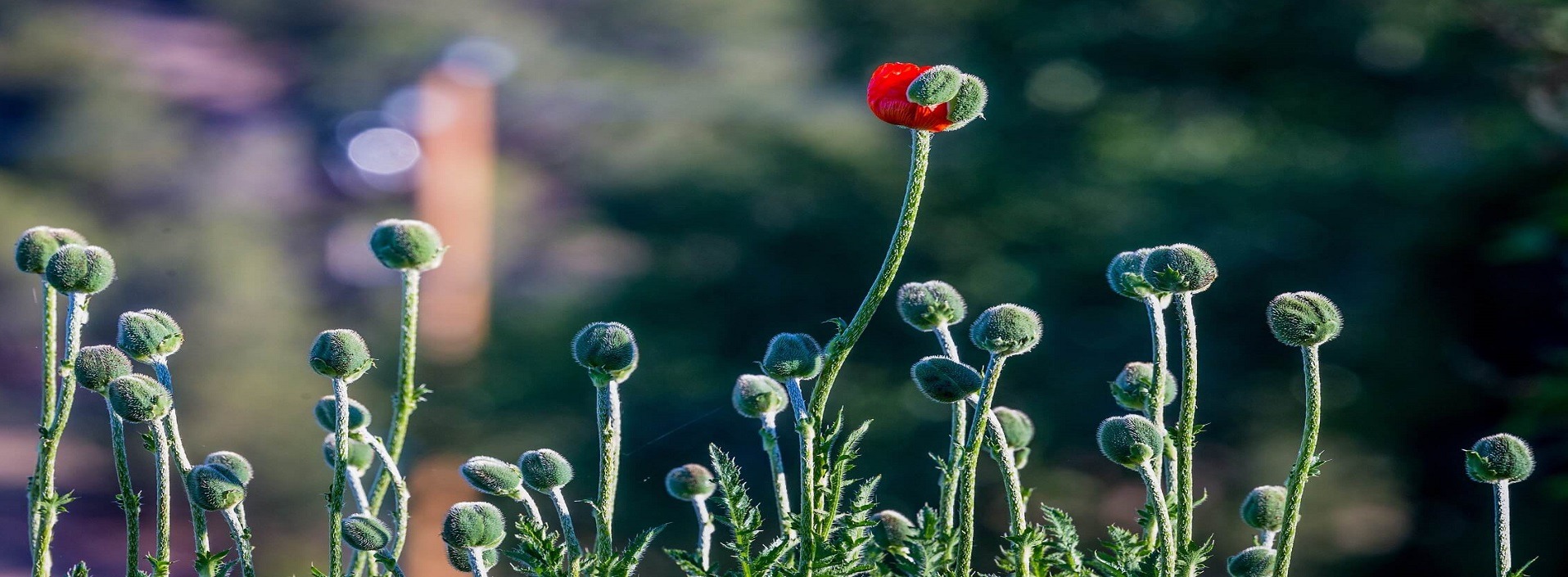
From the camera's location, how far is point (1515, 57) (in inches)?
127

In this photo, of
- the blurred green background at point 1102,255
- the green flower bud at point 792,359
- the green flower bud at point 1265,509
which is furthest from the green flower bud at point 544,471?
the blurred green background at point 1102,255

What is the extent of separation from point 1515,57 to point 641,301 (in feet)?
8.21

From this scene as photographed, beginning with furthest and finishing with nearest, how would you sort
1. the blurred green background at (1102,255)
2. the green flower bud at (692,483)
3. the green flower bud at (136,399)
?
the blurred green background at (1102,255) → the green flower bud at (692,483) → the green flower bud at (136,399)

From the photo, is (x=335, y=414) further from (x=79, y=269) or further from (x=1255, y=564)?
(x=1255, y=564)

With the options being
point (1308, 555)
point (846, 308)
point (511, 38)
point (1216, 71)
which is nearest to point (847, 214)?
point (846, 308)

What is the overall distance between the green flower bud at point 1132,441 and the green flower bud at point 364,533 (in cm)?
33

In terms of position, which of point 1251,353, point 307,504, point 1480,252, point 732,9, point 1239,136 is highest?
point 732,9

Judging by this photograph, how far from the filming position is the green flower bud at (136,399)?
1.80 feet

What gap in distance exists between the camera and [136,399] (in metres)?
0.55

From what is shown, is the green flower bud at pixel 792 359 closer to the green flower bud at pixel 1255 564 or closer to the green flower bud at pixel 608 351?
the green flower bud at pixel 608 351

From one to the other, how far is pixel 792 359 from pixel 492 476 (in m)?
0.15

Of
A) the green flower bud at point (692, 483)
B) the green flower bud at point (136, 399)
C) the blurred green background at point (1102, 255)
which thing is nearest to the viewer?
the green flower bud at point (136, 399)

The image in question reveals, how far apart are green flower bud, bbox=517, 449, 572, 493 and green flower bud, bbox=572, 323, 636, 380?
47 mm

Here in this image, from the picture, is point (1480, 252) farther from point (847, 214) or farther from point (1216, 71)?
point (847, 214)
